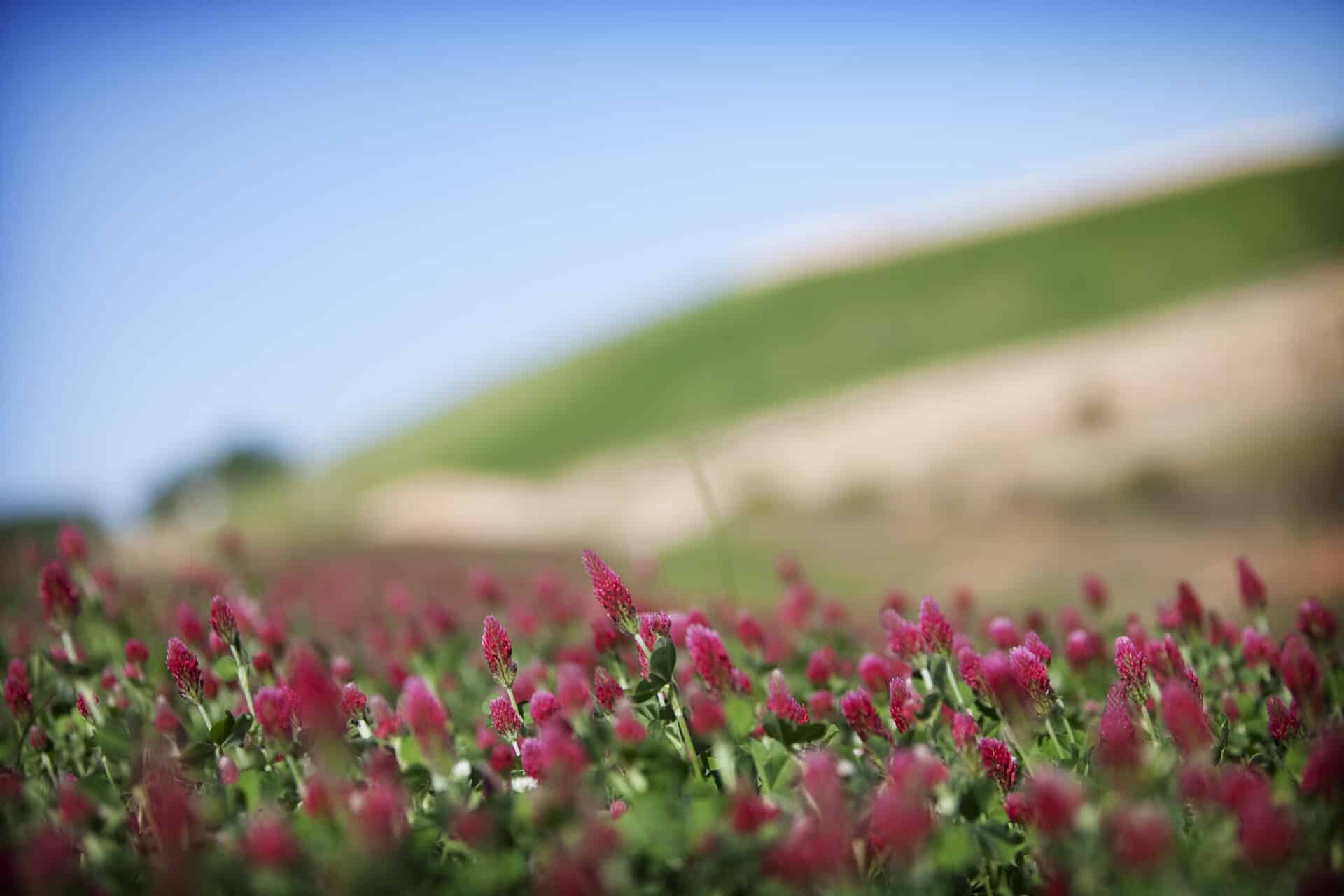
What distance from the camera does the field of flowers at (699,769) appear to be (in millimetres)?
1644

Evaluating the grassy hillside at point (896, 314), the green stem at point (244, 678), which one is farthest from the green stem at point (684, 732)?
the grassy hillside at point (896, 314)

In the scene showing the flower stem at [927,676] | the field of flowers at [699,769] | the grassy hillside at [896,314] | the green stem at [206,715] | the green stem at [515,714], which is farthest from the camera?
the grassy hillside at [896,314]

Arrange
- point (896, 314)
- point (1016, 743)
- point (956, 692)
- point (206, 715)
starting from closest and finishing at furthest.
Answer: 1. point (1016, 743)
2. point (956, 692)
3. point (206, 715)
4. point (896, 314)

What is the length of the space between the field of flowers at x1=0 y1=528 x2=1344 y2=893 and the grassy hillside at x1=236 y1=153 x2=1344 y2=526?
35.3 metres

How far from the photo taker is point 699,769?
2170mm

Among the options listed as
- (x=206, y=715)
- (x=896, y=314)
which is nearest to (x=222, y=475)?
(x=896, y=314)

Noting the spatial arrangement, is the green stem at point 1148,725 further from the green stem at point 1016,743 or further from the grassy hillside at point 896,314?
the grassy hillside at point 896,314

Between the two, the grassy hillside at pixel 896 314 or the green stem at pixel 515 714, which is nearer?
the green stem at pixel 515 714

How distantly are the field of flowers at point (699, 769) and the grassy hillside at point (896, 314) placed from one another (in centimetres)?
3529

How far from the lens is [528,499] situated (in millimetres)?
34188

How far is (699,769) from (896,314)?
46.4 meters

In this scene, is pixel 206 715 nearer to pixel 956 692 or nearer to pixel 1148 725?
pixel 956 692

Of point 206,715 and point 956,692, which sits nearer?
point 956,692

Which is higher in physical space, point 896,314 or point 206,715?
point 206,715
